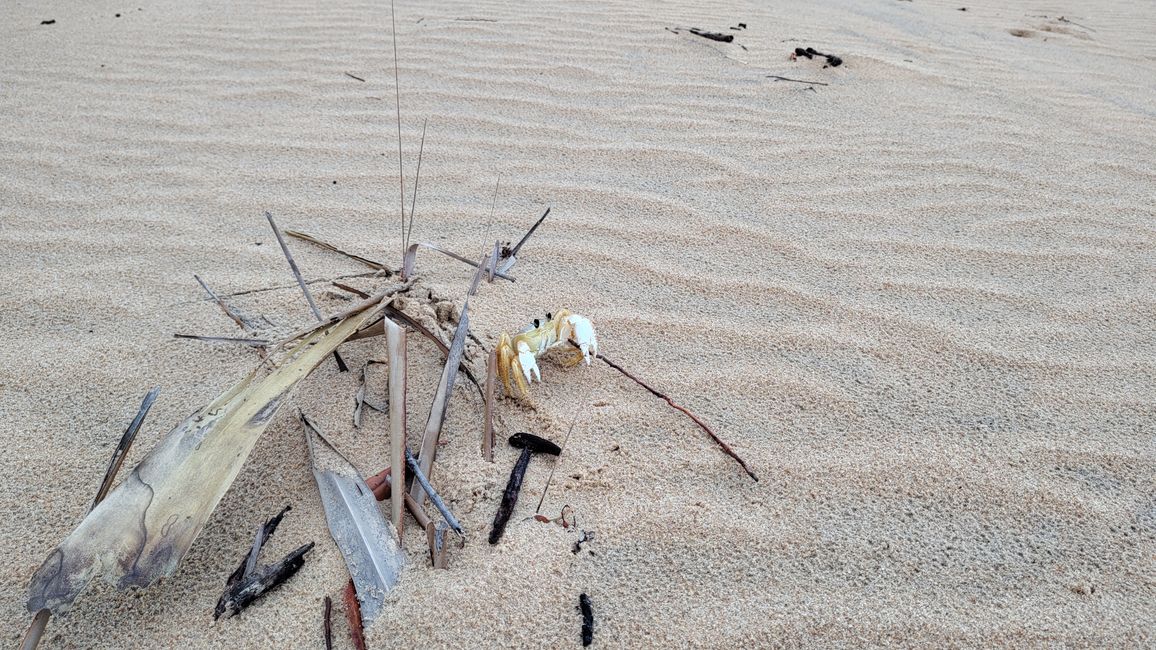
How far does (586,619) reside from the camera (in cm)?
98

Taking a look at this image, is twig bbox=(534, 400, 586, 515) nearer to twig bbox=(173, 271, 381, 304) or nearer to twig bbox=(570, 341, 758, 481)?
twig bbox=(570, 341, 758, 481)

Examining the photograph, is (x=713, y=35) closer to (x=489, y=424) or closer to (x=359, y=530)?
(x=489, y=424)

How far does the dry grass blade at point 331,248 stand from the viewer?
5.62ft

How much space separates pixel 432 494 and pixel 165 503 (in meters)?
0.33

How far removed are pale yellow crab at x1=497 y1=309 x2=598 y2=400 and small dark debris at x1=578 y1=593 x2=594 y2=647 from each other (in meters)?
0.39

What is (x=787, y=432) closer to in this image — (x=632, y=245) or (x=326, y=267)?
(x=632, y=245)

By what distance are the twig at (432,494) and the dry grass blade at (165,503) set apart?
0.21 meters

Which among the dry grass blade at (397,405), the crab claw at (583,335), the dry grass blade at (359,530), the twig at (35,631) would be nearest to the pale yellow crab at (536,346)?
the crab claw at (583,335)

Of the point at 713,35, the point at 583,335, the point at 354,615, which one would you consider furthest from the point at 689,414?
the point at 713,35

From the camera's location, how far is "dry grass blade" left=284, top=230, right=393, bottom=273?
171cm

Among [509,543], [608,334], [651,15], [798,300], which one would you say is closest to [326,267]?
[608,334]

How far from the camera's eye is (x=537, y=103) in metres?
2.77

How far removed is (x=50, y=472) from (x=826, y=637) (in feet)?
3.92

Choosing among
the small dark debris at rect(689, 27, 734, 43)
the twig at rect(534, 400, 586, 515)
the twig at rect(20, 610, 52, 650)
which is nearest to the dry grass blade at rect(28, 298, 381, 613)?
the twig at rect(20, 610, 52, 650)
